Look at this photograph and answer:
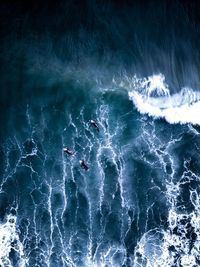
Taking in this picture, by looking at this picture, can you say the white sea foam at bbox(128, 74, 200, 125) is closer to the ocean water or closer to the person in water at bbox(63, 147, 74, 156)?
the ocean water

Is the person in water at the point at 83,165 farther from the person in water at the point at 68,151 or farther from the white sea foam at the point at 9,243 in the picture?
the white sea foam at the point at 9,243

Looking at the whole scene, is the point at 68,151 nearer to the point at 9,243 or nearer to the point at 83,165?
the point at 83,165

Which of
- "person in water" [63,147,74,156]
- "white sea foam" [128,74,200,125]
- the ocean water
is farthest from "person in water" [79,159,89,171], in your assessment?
"white sea foam" [128,74,200,125]

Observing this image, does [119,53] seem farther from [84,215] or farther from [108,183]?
[84,215]

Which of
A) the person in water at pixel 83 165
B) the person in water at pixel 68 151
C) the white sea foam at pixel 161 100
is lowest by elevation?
the person in water at pixel 83 165

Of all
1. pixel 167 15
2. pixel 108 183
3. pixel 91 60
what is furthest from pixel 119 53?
pixel 108 183

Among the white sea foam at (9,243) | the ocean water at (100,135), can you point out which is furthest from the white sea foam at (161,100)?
the white sea foam at (9,243)

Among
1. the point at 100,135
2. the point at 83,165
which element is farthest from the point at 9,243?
the point at 100,135
